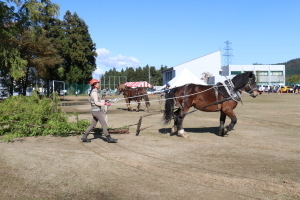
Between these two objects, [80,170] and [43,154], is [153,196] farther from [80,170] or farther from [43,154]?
[43,154]

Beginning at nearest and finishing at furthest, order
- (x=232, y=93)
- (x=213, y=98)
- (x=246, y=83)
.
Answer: (x=232, y=93)
(x=213, y=98)
(x=246, y=83)

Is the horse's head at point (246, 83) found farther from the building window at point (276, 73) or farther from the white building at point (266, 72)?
the building window at point (276, 73)

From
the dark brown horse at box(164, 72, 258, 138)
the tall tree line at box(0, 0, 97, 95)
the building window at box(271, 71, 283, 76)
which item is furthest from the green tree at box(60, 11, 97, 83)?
the building window at box(271, 71, 283, 76)

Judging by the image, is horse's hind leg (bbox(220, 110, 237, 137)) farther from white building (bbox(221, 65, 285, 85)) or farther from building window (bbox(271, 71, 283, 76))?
building window (bbox(271, 71, 283, 76))

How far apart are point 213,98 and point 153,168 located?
455 centimetres

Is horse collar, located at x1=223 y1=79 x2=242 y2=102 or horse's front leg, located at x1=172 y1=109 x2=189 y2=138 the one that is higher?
horse collar, located at x1=223 y1=79 x2=242 y2=102

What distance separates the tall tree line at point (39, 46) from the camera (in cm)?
1993

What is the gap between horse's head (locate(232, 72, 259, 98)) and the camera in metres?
10.4

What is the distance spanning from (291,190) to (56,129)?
7.84 m

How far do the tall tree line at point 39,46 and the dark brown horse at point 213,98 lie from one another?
522 inches

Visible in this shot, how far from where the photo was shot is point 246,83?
34.2 ft

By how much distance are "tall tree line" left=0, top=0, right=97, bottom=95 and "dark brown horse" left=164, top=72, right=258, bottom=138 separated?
1326 cm

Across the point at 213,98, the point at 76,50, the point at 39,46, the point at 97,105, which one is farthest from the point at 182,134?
the point at 76,50

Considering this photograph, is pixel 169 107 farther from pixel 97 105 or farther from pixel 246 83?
pixel 246 83
